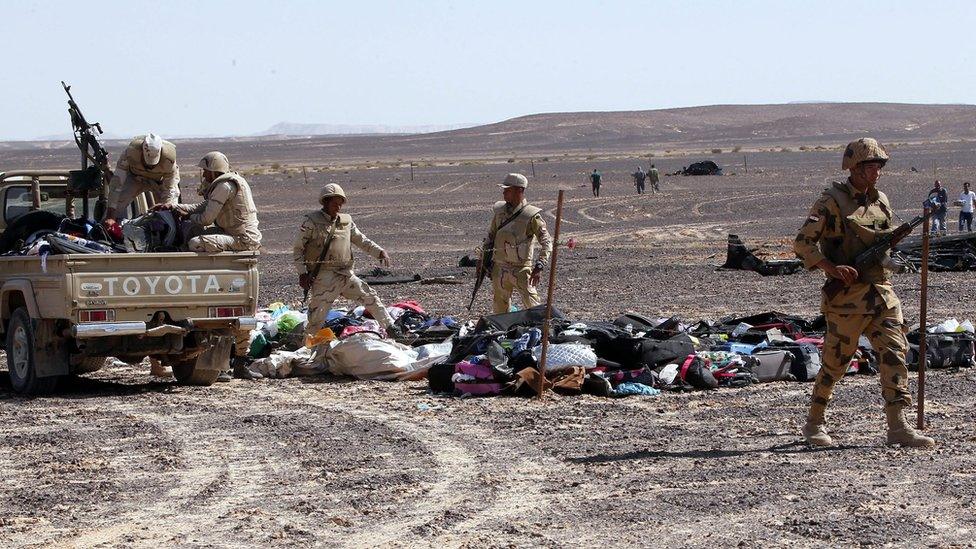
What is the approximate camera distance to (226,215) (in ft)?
40.4

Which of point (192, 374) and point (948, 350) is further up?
point (948, 350)

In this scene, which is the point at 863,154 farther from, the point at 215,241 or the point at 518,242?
the point at 215,241

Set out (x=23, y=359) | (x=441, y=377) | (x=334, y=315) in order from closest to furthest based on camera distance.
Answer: (x=441, y=377), (x=23, y=359), (x=334, y=315)

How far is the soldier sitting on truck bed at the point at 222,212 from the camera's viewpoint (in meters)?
12.2

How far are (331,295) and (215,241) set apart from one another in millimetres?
1776

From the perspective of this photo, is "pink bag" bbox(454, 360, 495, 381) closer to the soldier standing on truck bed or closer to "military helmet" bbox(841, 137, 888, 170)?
the soldier standing on truck bed

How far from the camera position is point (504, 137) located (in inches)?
6550

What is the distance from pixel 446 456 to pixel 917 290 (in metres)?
12.3

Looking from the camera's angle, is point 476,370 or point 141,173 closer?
point 476,370

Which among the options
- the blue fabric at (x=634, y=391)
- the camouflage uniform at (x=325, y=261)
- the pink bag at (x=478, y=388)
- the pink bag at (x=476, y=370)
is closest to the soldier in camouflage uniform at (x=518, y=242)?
the camouflage uniform at (x=325, y=261)

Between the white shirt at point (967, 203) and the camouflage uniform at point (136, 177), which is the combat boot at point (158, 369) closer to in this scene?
the camouflage uniform at point (136, 177)

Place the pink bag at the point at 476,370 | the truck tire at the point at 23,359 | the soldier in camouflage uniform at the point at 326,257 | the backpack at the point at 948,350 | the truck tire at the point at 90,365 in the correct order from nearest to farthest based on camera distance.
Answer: the pink bag at the point at 476,370 → the truck tire at the point at 23,359 → the backpack at the point at 948,350 → the truck tire at the point at 90,365 → the soldier in camouflage uniform at the point at 326,257

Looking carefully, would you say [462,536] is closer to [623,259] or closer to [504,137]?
[623,259]

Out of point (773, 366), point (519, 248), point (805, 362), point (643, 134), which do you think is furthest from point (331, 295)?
point (643, 134)
